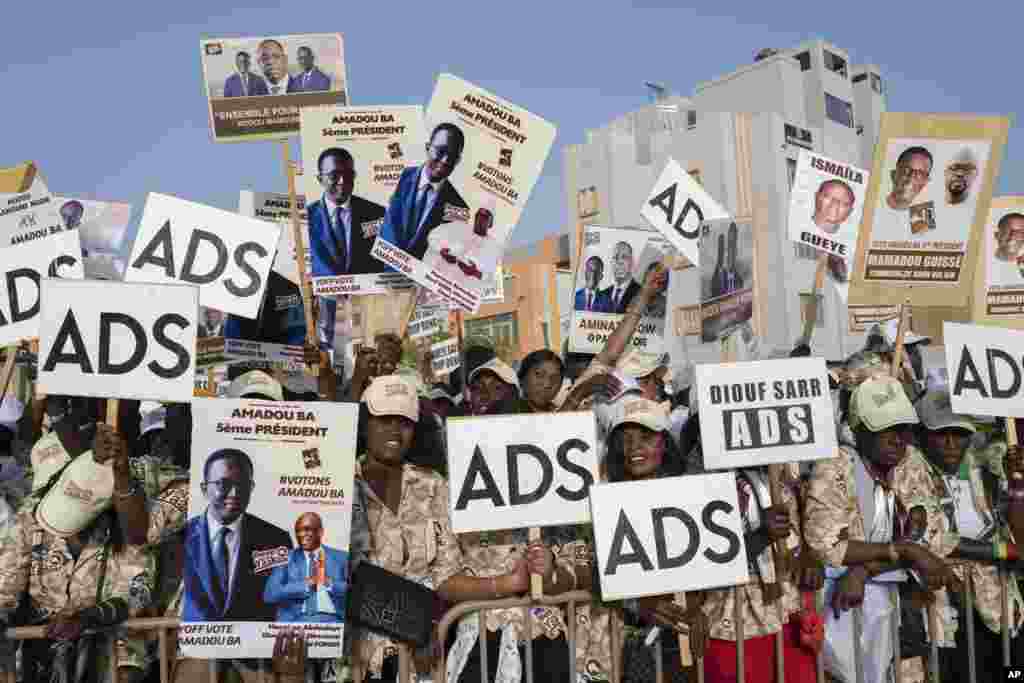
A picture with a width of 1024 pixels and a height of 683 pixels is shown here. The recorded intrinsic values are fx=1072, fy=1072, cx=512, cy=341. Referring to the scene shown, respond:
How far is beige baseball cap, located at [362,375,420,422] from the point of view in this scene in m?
5.09

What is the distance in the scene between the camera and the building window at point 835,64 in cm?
5224

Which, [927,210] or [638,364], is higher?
[927,210]

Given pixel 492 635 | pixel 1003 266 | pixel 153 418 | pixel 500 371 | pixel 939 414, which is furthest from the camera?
pixel 1003 266

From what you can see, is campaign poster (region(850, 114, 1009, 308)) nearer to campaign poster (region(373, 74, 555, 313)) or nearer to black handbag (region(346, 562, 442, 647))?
campaign poster (region(373, 74, 555, 313))

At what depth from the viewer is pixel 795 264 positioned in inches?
1593

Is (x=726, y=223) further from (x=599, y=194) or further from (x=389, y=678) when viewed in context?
(x=599, y=194)

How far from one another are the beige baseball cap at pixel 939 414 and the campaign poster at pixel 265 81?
4.53 meters

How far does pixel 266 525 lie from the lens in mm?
4516

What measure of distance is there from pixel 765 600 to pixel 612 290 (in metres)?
3.91

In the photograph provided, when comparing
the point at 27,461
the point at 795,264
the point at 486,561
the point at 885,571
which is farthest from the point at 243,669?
the point at 795,264

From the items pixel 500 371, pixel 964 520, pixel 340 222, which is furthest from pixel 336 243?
pixel 964 520

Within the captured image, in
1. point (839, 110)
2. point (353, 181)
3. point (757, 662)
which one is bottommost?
point (757, 662)

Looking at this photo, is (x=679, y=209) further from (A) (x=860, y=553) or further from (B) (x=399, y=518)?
(B) (x=399, y=518)

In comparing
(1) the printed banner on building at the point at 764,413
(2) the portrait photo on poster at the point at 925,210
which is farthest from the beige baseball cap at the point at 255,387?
(2) the portrait photo on poster at the point at 925,210
